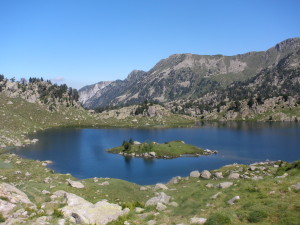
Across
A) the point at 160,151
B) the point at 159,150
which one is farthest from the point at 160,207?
the point at 159,150

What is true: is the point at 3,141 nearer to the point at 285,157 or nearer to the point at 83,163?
the point at 83,163

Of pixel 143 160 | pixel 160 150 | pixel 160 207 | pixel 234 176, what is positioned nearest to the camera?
pixel 160 207

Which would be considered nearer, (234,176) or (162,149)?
(234,176)

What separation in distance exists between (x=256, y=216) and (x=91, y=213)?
13354 millimetres

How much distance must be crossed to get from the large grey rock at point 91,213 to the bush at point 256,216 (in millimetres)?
10748

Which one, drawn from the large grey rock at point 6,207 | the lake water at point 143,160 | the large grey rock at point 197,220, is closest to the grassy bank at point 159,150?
the lake water at point 143,160

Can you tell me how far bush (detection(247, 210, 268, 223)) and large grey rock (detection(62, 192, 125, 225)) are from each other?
10.7m

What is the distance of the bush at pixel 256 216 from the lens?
1921cm

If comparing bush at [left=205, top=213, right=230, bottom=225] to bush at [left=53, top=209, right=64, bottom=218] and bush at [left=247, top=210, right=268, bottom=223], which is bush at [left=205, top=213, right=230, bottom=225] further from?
bush at [left=53, top=209, right=64, bottom=218]

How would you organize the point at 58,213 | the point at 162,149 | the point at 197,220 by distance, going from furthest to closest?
the point at 162,149
the point at 58,213
the point at 197,220

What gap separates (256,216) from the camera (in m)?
19.5

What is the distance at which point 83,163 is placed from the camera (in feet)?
373

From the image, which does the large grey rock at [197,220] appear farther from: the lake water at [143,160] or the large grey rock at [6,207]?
the lake water at [143,160]

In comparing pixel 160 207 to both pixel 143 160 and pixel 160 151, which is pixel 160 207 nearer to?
pixel 143 160
